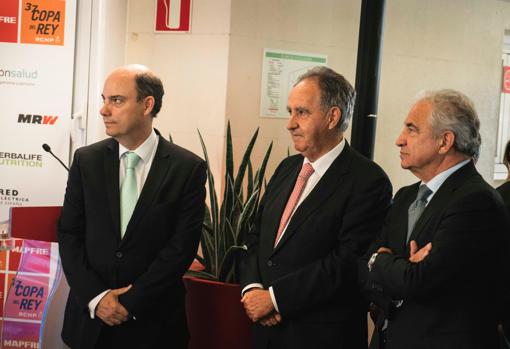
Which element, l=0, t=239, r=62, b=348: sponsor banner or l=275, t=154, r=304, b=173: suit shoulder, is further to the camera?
l=0, t=239, r=62, b=348: sponsor banner

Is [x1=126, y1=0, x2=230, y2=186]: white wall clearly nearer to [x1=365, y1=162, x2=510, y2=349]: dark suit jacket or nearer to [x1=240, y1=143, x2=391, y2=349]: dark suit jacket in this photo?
[x1=240, y1=143, x2=391, y2=349]: dark suit jacket

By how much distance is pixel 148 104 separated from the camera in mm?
2887

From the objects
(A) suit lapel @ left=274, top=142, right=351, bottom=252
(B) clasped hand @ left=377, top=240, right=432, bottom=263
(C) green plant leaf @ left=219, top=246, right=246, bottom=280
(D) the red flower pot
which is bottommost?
(D) the red flower pot

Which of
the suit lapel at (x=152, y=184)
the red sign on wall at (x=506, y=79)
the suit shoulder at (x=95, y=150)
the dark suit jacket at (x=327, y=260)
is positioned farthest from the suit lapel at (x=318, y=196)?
the red sign on wall at (x=506, y=79)

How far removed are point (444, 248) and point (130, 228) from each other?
3.97 feet

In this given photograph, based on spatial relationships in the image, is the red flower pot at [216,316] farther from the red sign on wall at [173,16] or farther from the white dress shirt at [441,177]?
the red sign on wall at [173,16]

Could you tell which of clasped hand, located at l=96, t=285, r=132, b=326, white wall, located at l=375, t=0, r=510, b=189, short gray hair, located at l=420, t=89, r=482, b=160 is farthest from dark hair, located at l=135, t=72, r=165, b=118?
white wall, located at l=375, t=0, r=510, b=189

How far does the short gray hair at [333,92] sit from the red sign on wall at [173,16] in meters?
1.71

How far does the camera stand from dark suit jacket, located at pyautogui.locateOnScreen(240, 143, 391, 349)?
2.62 meters

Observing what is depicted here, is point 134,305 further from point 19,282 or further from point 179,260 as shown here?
point 19,282

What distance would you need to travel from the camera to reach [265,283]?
2.76m

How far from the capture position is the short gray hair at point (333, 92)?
278 centimetres

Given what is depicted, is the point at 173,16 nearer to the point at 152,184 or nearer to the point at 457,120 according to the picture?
the point at 152,184

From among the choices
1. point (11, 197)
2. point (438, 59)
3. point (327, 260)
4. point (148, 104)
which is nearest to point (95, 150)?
point (148, 104)
